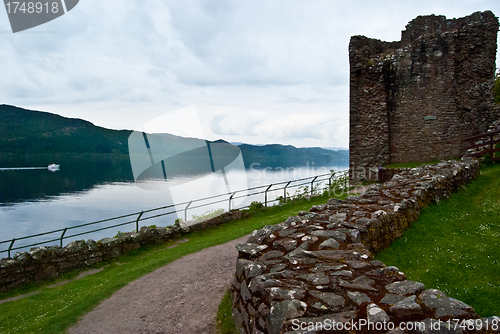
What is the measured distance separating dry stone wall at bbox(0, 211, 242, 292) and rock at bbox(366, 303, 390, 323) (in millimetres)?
10398

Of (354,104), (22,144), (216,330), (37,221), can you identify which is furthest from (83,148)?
(216,330)

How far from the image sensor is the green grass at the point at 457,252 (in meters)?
4.02

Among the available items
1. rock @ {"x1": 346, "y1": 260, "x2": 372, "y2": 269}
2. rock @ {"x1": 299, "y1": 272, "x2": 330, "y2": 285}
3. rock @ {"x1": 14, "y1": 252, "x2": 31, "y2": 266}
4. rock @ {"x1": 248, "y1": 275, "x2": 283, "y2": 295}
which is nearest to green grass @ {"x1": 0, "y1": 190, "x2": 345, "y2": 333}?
rock @ {"x1": 14, "y1": 252, "x2": 31, "y2": 266}

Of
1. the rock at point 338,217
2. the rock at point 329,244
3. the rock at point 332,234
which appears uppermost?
the rock at point 338,217

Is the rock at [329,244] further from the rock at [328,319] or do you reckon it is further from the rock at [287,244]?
the rock at [328,319]

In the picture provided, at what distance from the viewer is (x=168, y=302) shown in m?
6.06

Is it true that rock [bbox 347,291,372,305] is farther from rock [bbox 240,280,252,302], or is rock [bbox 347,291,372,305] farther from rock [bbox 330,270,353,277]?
rock [bbox 240,280,252,302]

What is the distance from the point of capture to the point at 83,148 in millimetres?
139000

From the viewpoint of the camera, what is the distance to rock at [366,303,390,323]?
2.59 m

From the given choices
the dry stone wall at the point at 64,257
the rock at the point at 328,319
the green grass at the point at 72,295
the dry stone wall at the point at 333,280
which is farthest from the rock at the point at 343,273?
the dry stone wall at the point at 64,257

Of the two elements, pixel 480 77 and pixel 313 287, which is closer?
pixel 313 287

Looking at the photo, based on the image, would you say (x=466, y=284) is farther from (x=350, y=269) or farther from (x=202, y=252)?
(x=202, y=252)

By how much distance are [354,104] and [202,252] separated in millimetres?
14369

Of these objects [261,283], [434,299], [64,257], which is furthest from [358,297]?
[64,257]
